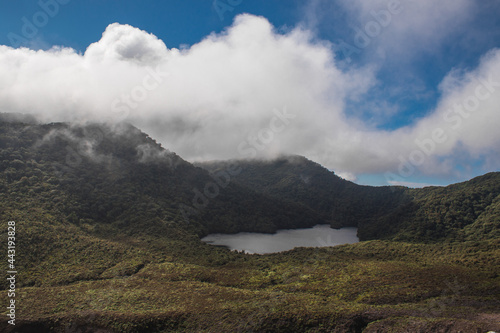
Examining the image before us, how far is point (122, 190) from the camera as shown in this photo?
104125 millimetres

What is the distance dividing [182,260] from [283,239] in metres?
68.0

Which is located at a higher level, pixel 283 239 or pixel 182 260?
pixel 182 260

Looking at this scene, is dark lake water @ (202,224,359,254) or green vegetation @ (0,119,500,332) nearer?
green vegetation @ (0,119,500,332)

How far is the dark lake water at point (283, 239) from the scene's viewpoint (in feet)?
330

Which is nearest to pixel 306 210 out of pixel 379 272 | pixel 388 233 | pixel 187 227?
pixel 388 233

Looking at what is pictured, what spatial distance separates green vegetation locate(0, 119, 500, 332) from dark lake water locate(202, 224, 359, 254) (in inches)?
290

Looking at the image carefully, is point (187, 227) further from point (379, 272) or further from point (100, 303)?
point (379, 272)

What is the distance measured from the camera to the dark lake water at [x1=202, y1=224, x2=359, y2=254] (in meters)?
→ 101

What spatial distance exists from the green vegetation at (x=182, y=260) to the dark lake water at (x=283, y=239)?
24.2 ft

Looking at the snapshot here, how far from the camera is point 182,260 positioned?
207ft

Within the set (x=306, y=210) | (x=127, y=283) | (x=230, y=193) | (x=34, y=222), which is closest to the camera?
(x=127, y=283)

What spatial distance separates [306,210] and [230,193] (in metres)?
53.6

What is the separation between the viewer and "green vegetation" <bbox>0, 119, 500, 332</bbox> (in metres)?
33.2

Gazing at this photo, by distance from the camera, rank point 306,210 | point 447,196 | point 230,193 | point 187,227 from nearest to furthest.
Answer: point 187,227 → point 447,196 → point 230,193 → point 306,210
